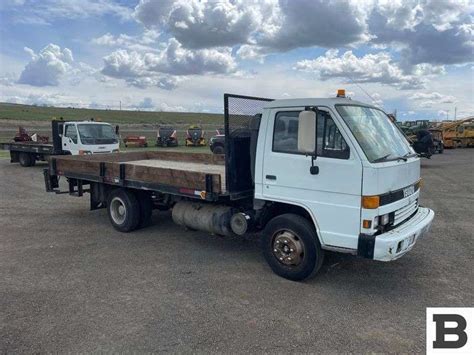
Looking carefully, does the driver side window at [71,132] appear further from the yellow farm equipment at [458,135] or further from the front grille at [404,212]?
the yellow farm equipment at [458,135]

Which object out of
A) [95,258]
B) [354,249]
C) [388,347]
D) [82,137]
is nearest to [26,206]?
[95,258]

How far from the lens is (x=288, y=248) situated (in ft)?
16.4

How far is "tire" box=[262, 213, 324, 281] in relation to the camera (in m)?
4.78

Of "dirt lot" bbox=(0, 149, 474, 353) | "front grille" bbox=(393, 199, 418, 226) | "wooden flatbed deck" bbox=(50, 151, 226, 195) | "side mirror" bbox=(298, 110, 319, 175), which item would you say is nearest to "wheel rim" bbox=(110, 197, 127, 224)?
"dirt lot" bbox=(0, 149, 474, 353)

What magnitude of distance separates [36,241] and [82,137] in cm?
913

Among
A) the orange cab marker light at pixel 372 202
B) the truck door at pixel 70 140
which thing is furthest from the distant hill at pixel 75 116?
the orange cab marker light at pixel 372 202

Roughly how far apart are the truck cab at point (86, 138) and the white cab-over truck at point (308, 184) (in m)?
9.68

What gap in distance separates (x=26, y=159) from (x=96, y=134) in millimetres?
4788

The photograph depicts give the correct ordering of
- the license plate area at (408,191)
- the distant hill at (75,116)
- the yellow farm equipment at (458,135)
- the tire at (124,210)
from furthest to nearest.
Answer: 1. the distant hill at (75,116)
2. the yellow farm equipment at (458,135)
3. the tire at (124,210)
4. the license plate area at (408,191)

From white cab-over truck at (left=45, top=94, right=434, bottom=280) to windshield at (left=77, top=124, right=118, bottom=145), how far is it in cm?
983

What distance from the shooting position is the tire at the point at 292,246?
15.7 feet

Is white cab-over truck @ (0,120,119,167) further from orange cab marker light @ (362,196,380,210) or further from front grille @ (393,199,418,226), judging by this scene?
orange cab marker light @ (362,196,380,210)

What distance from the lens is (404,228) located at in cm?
466

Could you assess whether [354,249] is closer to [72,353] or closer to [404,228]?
[404,228]
